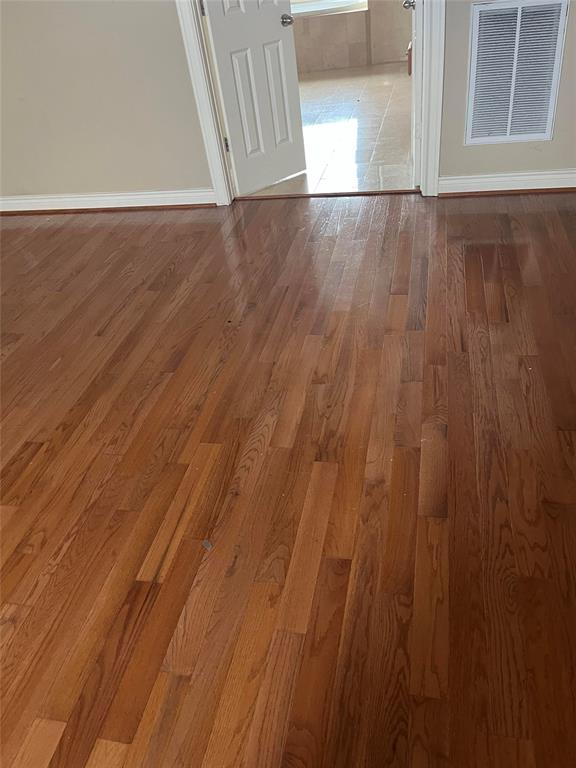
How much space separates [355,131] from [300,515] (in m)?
3.99

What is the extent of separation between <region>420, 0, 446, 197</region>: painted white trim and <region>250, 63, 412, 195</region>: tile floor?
27 cm

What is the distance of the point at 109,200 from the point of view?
380 centimetres

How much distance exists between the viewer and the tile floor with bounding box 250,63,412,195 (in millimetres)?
3756

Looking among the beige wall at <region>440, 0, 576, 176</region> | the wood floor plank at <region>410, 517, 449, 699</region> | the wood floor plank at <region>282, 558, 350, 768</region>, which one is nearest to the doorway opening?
the beige wall at <region>440, 0, 576, 176</region>

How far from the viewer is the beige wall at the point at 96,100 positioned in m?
3.18

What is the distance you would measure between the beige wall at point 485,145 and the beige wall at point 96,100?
1.42 m

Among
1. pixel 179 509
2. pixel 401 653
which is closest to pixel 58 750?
pixel 179 509

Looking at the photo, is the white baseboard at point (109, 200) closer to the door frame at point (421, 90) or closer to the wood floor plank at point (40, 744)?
the door frame at point (421, 90)

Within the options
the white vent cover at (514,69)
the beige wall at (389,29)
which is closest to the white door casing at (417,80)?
the white vent cover at (514,69)

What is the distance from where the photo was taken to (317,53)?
693 cm

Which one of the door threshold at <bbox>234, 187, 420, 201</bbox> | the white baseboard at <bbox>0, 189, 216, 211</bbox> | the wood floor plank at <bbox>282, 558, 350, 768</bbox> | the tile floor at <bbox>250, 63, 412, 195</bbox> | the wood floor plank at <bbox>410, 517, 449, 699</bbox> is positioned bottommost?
the tile floor at <bbox>250, 63, 412, 195</bbox>

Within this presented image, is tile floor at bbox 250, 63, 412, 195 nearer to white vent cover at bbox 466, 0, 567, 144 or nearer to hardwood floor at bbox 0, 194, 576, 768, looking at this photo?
white vent cover at bbox 466, 0, 567, 144

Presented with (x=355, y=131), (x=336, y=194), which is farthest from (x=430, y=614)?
(x=355, y=131)

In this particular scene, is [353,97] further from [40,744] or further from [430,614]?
[40,744]
